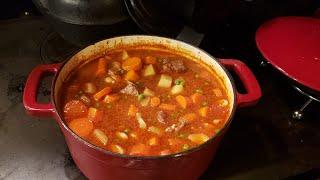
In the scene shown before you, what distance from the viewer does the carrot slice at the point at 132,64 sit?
48.3 inches

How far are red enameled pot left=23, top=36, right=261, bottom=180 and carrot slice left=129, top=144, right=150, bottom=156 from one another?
6cm

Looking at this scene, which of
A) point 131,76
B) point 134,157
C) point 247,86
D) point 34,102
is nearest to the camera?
point 134,157

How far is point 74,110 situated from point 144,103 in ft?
0.66

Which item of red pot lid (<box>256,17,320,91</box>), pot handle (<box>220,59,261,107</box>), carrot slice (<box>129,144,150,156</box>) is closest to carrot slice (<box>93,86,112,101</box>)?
carrot slice (<box>129,144,150,156</box>)

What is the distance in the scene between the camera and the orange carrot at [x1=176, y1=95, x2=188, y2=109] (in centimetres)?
112

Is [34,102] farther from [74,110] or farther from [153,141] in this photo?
[153,141]

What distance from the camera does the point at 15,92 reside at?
4.29 ft

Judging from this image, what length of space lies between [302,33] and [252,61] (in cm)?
23

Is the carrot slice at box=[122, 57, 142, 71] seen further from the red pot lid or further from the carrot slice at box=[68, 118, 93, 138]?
the red pot lid

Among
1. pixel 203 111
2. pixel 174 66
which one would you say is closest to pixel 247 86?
pixel 203 111

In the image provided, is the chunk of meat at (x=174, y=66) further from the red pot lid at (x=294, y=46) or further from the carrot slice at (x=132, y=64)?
the red pot lid at (x=294, y=46)

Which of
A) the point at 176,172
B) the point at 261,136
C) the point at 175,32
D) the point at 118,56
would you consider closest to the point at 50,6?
the point at 118,56

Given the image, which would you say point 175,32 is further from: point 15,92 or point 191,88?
point 15,92

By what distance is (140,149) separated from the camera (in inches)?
38.8
